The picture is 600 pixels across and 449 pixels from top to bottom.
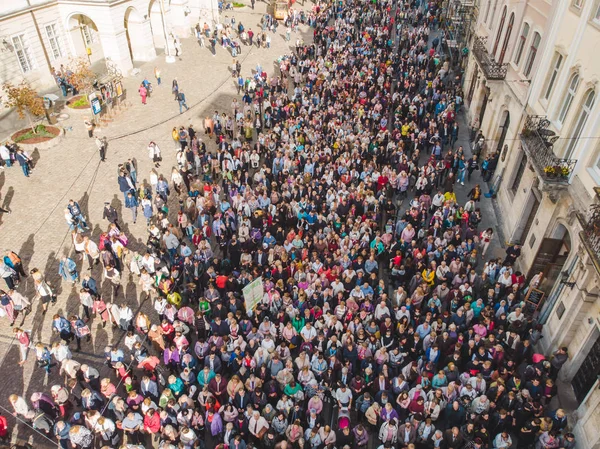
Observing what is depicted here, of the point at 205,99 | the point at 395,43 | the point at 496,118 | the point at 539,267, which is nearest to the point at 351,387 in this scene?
the point at 539,267

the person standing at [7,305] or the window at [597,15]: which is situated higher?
the window at [597,15]

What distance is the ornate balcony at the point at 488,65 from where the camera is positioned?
A: 22066 mm

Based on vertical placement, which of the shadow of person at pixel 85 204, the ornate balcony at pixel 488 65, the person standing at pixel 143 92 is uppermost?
the ornate balcony at pixel 488 65

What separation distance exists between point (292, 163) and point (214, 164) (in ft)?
11.8

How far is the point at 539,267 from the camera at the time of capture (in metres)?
15.8

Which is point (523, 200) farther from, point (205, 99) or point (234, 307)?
point (205, 99)

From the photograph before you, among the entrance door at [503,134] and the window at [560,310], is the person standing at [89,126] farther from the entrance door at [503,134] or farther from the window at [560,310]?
the window at [560,310]

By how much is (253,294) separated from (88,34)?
97.2 ft

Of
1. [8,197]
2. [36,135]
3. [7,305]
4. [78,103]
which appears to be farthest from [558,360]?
[78,103]

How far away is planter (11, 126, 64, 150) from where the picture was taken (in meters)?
24.0

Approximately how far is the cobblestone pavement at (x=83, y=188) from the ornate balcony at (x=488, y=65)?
14.2ft

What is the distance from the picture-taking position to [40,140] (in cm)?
2438

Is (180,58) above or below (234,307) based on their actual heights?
below

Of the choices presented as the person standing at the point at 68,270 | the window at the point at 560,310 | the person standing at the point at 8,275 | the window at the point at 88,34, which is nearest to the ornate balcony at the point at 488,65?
the window at the point at 560,310
